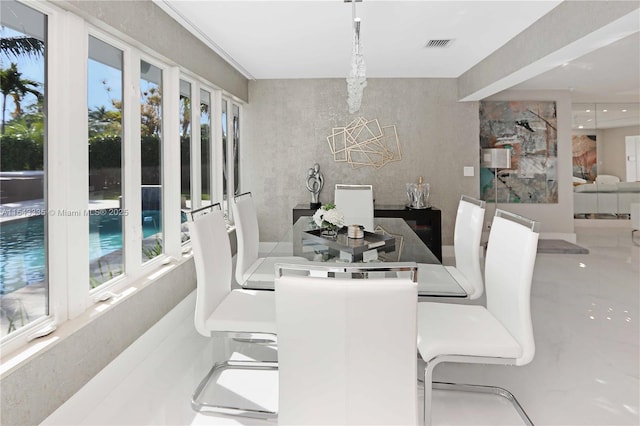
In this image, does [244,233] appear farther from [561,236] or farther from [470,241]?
[561,236]

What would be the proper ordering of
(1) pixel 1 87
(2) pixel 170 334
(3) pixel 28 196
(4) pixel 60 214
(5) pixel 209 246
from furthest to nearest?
(2) pixel 170 334
(5) pixel 209 246
(4) pixel 60 214
(3) pixel 28 196
(1) pixel 1 87

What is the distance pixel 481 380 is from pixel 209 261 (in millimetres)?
1798

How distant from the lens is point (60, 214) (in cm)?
195

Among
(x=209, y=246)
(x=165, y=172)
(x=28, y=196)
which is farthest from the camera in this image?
(x=165, y=172)

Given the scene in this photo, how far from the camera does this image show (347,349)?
3.86 ft

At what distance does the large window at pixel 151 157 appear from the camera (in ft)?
9.47

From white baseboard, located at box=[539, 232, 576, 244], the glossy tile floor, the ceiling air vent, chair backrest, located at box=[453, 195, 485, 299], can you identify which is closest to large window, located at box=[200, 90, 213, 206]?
the glossy tile floor

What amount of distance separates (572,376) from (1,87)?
345 cm

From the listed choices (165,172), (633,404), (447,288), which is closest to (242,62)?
(165,172)

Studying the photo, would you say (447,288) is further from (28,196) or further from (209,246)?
(28,196)

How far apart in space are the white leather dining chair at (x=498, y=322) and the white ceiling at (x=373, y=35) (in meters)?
2.04

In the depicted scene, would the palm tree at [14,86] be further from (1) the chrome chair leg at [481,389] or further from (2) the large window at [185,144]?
(1) the chrome chair leg at [481,389]

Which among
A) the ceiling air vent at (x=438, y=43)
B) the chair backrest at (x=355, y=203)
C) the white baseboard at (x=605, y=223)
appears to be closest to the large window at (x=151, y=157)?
the chair backrest at (x=355, y=203)

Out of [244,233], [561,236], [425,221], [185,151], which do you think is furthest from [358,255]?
[561,236]
